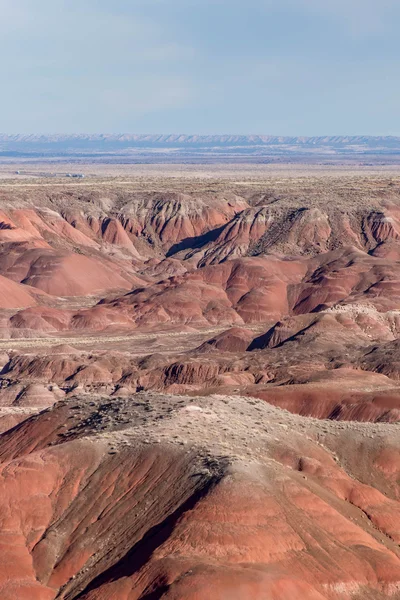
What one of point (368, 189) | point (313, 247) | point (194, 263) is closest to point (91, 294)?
point (194, 263)

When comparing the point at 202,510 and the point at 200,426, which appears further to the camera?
the point at 200,426

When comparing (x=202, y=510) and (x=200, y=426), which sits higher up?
(x=202, y=510)

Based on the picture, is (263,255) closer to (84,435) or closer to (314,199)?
(314,199)

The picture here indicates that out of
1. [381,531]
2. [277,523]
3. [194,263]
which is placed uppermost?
[277,523]

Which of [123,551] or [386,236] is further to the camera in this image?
[386,236]

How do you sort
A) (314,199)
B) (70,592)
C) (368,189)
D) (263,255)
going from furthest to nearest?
(368,189)
(314,199)
(263,255)
(70,592)

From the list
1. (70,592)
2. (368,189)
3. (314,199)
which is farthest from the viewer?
(368,189)

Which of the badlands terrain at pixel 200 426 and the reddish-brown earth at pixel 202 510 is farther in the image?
the badlands terrain at pixel 200 426

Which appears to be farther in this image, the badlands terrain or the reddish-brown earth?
the badlands terrain
